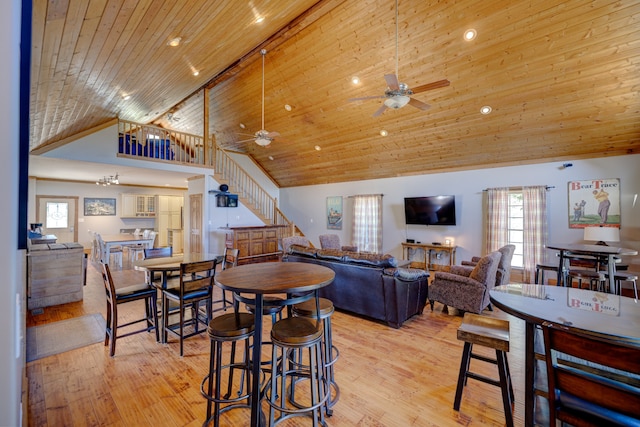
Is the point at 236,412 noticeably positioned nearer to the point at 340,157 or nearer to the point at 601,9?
the point at 601,9

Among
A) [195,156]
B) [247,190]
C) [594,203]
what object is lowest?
[594,203]

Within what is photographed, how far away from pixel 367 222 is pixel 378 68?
14.7 feet

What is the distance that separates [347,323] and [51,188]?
10804 millimetres

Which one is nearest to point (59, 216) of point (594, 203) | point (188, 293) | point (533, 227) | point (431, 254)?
point (188, 293)

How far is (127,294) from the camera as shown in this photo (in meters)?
2.98

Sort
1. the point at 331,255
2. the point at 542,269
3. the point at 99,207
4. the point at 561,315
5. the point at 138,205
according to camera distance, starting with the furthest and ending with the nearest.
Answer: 1. the point at 138,205
2. the point at 99,207
3. the point at 542,269
4. the point at 331,255
5. the point at 561,315

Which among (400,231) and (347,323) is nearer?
(347,323)

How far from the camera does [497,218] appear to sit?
20.1ft

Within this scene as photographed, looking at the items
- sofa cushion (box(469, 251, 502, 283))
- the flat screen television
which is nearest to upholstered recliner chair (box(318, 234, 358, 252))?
the flat screen television

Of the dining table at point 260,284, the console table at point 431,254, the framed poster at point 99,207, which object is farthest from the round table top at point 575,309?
the framed poster at point 99,207

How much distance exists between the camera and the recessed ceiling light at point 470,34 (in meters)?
3.99

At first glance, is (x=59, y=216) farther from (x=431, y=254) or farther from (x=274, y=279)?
(x=431, y=254)

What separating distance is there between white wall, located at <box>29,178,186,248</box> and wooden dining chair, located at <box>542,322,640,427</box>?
1229cm

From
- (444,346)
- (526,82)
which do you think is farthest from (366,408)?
(526,82)
